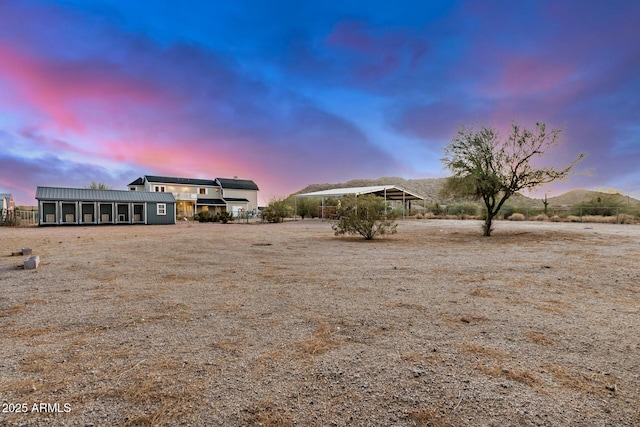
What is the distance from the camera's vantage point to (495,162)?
566 inches

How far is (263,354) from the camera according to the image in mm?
2740

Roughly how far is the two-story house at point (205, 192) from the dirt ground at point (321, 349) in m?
37.5

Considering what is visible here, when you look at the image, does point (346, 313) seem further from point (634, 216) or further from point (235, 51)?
point (634, 216)

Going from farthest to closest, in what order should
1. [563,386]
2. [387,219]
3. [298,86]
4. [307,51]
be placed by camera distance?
[298,86] → [307,51] → [387,219] → [563,386]

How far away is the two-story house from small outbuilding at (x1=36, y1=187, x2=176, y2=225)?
1108cm

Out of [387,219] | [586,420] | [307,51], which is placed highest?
[307,51]

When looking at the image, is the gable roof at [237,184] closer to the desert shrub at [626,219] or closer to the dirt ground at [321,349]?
the desert shrub at [626,219]

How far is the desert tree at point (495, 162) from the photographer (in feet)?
45.0

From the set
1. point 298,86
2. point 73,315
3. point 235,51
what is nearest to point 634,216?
point 298,86

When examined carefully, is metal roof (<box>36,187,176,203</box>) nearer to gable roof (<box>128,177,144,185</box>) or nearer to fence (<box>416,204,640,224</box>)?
gable roof (<box>128,177,144,185</box>)

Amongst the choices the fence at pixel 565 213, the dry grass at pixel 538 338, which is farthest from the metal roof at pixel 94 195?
the dry grass at pixel 538 338

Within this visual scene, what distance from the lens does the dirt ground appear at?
1.99 metres

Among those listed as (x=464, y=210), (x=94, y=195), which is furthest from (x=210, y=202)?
(x=464, y=210)

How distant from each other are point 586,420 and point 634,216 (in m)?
32.7
